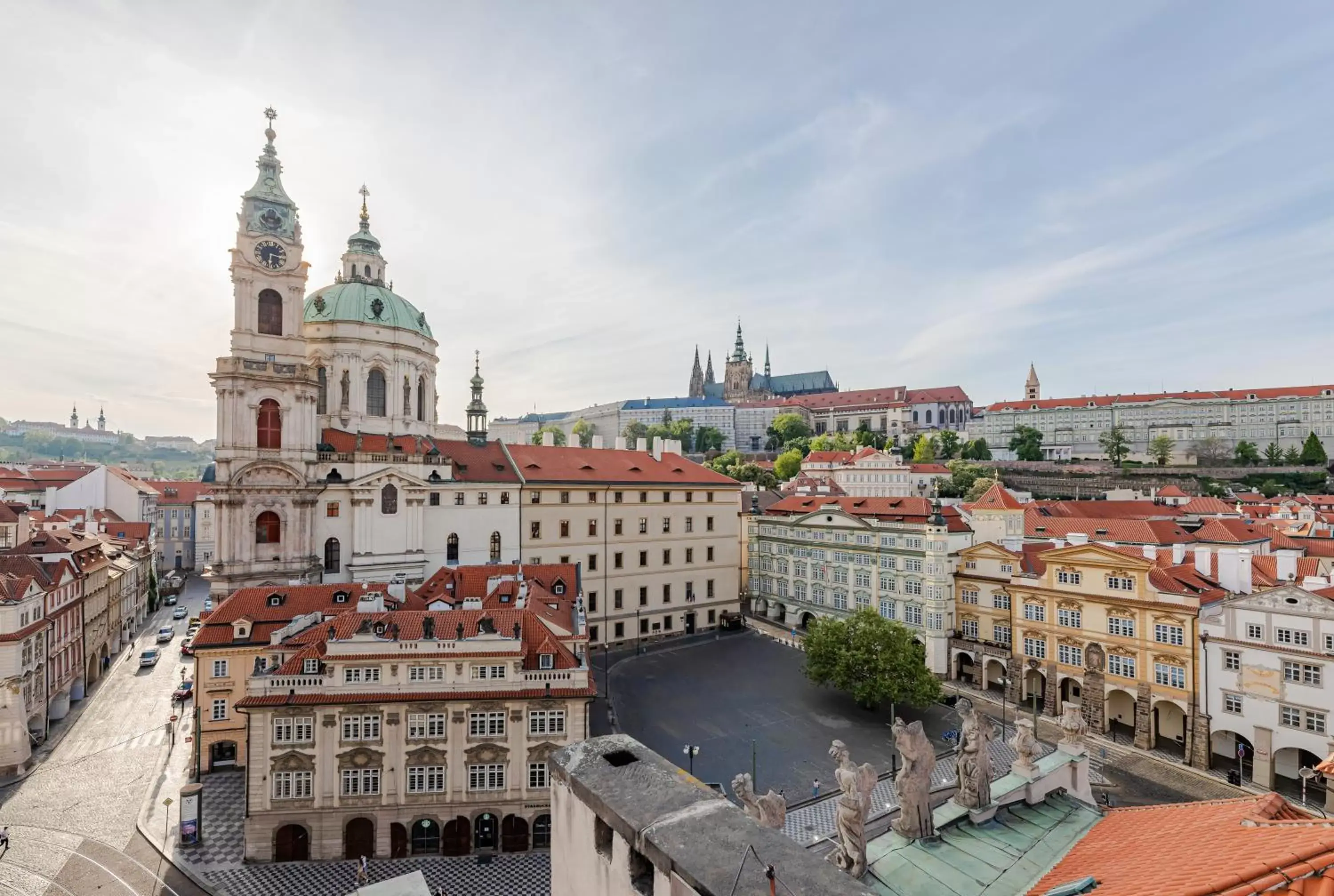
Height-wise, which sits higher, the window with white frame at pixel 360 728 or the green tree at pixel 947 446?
the green tree at pixel 947 446

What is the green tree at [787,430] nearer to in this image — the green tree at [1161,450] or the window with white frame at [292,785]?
the green tree at [1161,450]

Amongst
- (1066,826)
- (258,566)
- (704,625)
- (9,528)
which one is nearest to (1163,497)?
(704,625)

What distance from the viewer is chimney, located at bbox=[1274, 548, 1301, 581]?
37906 millimetres

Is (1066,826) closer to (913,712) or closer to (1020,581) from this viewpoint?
(913,712)

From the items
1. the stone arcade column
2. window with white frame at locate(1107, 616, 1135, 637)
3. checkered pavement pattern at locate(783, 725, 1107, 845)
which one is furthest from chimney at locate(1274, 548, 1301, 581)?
checkered pavement pattern at locate(783, 725, 1107, 845)

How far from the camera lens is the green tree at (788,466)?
143 meters

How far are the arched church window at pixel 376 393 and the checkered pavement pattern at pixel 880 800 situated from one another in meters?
43.6

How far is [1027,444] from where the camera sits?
161m

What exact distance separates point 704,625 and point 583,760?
2250 inches

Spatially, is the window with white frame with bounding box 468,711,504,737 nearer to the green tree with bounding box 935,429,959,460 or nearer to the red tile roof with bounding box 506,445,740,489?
the red tile roof with bounding box 506,445,740,489

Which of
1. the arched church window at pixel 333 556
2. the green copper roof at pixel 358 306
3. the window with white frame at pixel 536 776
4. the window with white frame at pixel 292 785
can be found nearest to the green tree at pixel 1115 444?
the green copper roof at pixel 358 306

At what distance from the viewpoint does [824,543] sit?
5778 centimetres

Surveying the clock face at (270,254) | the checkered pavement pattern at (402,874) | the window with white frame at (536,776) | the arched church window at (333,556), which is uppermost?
the clock face at (270,254)

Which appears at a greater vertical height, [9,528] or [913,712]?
[9,528]
